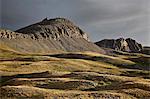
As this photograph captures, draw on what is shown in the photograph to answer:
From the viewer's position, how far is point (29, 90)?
183 ft

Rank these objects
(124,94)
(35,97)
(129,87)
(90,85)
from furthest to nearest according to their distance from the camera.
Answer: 1. (90,85)
2. (129,87)
3. (124,94)
4. (35,97)

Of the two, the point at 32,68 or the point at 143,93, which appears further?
the point at 32,68

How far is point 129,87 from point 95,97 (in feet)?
34.7

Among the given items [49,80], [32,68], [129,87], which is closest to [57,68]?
[32,68]

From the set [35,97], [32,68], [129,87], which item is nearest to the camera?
[35,97]

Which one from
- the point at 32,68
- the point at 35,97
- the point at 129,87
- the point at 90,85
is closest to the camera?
the point at 35,97

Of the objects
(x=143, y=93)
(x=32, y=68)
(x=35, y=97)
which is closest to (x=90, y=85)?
(x=143, y=93)

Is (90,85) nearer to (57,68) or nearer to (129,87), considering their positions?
(129,87)

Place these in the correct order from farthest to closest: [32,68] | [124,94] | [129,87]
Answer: [32,68] → [129,87] → [124,94]

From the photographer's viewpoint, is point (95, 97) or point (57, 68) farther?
point (57, 68)

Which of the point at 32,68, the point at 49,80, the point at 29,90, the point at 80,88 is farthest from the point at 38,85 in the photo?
the point at 32,68

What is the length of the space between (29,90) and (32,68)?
78.0 m

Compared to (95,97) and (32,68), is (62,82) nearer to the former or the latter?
(95,97)

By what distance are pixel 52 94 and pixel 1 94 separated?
321 inches
